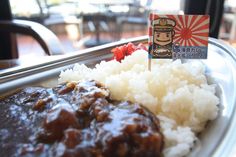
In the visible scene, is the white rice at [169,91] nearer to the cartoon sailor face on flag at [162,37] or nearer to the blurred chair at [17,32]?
the cartoon sailor face on flag at [162,37]

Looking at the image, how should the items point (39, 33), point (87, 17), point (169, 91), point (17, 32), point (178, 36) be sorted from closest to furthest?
point (169, 91) < point (178, 36) < point (39, 33) < point (17, 32) < point (87, 17)

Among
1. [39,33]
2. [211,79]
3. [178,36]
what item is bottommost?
[211,79]

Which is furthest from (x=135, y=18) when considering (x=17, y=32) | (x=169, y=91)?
(x=169, y=91)

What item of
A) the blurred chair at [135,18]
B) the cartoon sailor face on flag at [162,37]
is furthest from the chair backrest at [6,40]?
the blurred chair at [135,18]

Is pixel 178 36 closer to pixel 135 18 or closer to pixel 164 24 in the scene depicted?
pixel 164 24

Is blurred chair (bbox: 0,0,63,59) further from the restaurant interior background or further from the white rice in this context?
the restaurant interior background

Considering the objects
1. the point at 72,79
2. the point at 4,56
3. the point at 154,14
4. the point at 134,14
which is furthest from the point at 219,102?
the point at 134,14

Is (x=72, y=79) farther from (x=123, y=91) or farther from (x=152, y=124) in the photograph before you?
(x=152, y=124)
